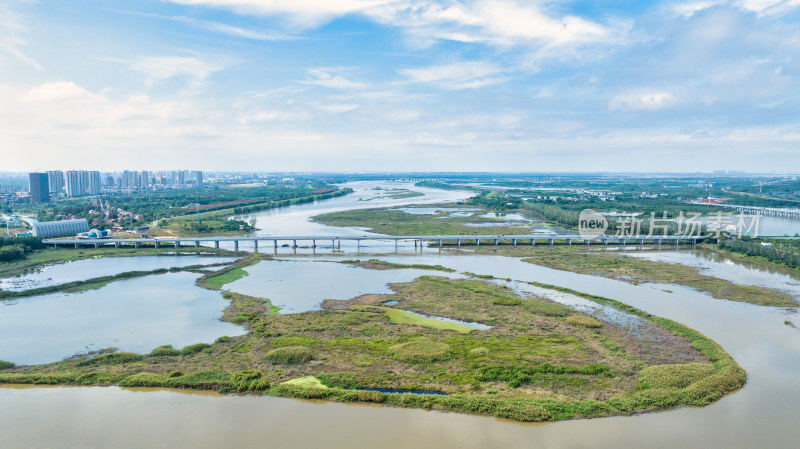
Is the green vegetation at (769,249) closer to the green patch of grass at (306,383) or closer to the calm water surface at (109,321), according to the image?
the green patch of grass at (306,383)

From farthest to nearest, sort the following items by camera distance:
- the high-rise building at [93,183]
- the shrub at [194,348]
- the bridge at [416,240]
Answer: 1. the high-rise building at [93,183]
2. the bridge at [416,240]
3. the shrub at [194,348]

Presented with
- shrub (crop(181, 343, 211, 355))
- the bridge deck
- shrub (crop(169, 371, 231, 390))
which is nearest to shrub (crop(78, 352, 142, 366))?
shrub (crop(181, 343, 211, 355))

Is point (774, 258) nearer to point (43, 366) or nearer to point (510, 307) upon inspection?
point (510, 307)

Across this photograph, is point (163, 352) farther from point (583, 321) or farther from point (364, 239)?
point (364, 239)

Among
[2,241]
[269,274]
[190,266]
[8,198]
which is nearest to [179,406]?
[269,274]

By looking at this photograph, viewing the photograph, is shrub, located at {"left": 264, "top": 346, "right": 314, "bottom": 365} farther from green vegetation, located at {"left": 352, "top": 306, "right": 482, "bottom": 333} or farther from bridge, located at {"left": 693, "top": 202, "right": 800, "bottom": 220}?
bridge, located at {"left": 693, "top": 202, "right": 800, "bottom": 220}

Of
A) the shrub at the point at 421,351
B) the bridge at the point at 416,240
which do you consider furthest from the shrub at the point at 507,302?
the bridge at the point at 416,240

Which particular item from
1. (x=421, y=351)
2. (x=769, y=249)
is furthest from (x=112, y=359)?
(x=769, y=249)
